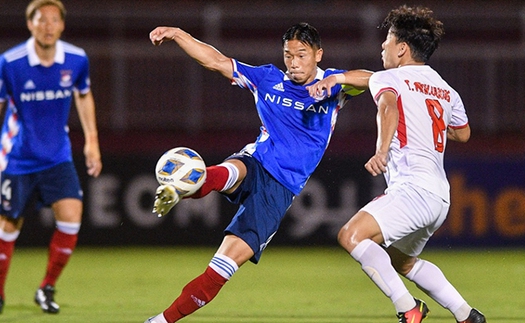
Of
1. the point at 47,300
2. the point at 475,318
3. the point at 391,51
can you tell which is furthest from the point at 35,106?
the point at 475,318

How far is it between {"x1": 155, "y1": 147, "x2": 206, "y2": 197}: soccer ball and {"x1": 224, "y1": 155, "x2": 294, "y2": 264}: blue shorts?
1.72ft

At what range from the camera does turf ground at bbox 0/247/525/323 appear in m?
7.44

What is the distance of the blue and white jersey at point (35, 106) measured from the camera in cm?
781

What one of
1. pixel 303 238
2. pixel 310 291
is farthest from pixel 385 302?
pixel 303 238

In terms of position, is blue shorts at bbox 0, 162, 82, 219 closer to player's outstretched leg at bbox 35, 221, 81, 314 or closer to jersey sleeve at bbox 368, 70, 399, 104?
player's outstretched leg at bbox 35, 221, 81, 314

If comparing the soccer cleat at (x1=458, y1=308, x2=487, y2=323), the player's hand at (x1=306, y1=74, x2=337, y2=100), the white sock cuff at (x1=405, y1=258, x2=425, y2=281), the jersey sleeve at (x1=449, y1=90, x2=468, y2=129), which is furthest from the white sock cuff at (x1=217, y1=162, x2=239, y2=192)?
the soccer cleat at (x1=458, y1=308, x2=487, y2=323)

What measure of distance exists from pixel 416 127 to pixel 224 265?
1.50 metres

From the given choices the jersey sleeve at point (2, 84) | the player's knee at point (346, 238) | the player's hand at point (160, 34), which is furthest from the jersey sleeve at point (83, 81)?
the player's knee at point (346, 238)

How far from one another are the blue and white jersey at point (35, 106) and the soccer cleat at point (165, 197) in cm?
253

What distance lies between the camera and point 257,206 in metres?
6.27

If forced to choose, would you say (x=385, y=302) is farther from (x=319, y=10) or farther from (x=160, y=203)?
(x=319, y=10)

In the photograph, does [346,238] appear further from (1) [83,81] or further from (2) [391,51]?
(1) [83,81]

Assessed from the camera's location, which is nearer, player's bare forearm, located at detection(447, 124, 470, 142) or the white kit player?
the white kit player

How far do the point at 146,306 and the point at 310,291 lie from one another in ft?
6.04
